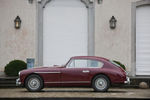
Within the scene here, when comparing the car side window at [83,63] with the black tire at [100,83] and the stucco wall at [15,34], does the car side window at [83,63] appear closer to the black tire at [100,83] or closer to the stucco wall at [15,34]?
the black tire at [100,83]

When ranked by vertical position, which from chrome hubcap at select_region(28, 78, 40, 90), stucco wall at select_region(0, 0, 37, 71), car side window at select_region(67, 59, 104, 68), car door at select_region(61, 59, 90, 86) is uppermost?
stucco wall at select_region(0, 0, 37, 71)

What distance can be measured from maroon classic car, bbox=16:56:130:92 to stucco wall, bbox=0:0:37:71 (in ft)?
18.4

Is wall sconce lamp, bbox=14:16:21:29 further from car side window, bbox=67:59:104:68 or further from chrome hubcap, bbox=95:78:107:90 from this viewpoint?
chrome hubcap, bbox=95:78:107:90

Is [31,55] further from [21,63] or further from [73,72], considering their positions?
[73,72]

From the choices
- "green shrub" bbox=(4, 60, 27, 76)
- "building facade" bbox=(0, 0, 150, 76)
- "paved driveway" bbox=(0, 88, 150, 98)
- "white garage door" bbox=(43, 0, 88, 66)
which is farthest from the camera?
"white garage door" bbox=(43, 0, 88, 66)

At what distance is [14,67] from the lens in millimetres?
20234

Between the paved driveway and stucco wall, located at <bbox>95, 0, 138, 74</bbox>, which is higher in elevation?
stucco wall, located at <bbox>95, 0, 138, 74</bbox>

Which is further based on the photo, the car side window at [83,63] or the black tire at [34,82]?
the car side window at [83,63]

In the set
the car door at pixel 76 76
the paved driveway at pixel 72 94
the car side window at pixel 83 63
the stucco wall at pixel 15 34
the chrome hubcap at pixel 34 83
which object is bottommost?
the paved driveway at pixel 72 94

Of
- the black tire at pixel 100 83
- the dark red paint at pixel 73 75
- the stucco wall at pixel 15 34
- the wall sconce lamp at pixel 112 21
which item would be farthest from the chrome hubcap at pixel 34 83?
the wall sconce lamp at pixel 112 21

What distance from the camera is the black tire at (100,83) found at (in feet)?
50.7

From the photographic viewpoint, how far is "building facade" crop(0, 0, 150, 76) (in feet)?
69.5

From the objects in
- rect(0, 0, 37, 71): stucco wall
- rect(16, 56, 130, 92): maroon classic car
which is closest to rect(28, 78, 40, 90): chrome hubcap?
rect(16, 56, 130, 92): maroon classic car

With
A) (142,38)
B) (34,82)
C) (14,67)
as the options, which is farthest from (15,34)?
(142,38)
